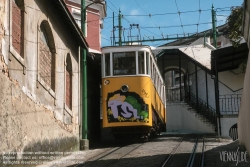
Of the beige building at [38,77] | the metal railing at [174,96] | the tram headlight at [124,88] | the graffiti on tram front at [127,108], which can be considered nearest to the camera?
the beige building at [38,77]

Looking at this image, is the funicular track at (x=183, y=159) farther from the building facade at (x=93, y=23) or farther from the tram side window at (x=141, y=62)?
the building facade at (x=93, y=23)

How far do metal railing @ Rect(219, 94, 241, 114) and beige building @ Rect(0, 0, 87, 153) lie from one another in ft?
41.6

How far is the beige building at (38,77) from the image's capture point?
8.67 m

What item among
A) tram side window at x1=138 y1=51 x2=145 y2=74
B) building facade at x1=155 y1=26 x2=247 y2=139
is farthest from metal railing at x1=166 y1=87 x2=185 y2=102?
tram side window at x1=138 y1=51 x2=145 y2=74

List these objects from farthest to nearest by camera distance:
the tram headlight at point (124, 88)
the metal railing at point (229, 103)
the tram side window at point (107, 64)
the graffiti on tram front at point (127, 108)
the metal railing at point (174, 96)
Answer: the metal railing at point (174, 96) < the metal railing at point (229, 103) < the tram side window at point (107, 64) < the tram headlight at point (124, 88) < the graffiti on tram front at point (127, 108)

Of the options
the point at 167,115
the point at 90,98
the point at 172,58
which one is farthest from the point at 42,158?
the point at 172,58

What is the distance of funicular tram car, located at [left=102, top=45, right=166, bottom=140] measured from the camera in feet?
50.2

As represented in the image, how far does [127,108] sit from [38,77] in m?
5.05

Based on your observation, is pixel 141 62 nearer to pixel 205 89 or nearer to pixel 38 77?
pixel 38 77

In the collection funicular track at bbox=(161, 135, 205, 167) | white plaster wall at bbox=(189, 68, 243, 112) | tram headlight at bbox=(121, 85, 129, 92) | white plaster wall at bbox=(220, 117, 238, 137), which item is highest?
white plaster wall at bbox=(189, 68, 243, 112)

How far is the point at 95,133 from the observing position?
63.9ft

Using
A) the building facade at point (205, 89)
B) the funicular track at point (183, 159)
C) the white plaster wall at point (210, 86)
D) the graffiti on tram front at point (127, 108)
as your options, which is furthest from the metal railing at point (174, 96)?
the funicular track at point (183, 159)

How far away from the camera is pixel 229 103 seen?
26.2 m

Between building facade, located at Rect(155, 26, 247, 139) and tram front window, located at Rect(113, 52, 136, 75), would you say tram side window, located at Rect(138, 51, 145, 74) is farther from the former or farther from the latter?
building facade, located at Rect(155, 26, 247, 139)
